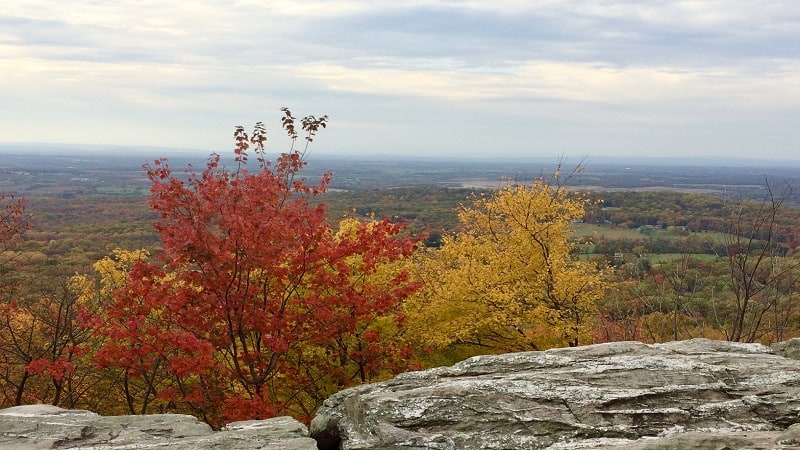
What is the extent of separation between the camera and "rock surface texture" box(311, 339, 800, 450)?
7.62 m

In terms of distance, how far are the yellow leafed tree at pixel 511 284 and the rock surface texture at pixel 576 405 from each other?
24.7ft

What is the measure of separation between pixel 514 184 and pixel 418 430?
18568 millimetres

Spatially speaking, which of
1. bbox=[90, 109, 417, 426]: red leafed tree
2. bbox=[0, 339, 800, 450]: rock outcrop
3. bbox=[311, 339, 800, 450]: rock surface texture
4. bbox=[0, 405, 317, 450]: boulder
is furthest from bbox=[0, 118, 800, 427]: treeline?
bbox=[311, 339, 800, 450]: rock surface texture

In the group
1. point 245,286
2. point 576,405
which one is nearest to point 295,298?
point 245,286

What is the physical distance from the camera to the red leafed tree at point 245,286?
37.7 ft

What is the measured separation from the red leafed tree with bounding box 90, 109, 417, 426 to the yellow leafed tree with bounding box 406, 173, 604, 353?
2.83 meters

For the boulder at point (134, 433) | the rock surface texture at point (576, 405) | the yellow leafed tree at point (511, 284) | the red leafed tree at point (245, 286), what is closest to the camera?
the rock surface texture at point (576, 405)

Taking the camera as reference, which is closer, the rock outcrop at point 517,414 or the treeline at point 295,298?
the rock outcrop at point 517,414

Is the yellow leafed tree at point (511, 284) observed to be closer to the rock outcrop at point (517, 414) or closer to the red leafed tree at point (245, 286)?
the red leafed tree at point (245, 286)

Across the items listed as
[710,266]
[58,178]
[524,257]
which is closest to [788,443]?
[524,257]

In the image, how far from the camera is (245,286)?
12352 millimetres

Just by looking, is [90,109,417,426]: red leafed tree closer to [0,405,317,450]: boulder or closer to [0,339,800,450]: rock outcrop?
[0,405,317,450]: boulder

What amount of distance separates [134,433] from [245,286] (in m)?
4.29

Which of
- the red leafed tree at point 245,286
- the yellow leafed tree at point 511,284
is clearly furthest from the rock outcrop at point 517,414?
the yellow leafed tree at point 511,284
